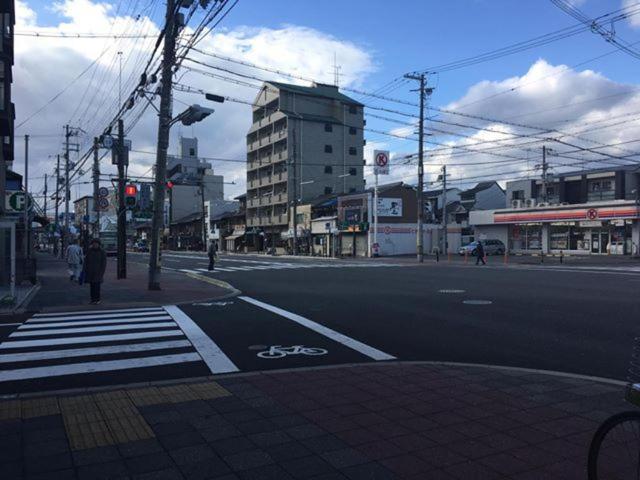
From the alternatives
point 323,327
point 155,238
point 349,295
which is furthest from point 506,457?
point 155,238

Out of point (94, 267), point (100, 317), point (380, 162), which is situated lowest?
point (100, 317)

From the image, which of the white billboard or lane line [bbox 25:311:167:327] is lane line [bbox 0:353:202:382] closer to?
lane line [bbox 25:311:167:327]

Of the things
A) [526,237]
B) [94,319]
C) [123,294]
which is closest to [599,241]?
[526,237]

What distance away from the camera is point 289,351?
846 centimetres

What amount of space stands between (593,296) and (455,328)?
24.5 ft

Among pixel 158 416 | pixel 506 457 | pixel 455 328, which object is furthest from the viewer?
pixel 455 328

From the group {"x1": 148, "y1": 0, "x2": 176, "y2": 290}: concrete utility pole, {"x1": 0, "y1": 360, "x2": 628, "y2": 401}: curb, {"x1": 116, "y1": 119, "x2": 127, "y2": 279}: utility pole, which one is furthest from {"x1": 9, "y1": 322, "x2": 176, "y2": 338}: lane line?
{"x1": 116, "y1": 119, "x2": 127, "y2": 279}: utility pole

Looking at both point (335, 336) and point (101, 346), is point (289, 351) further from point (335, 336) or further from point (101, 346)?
point (101, 346)

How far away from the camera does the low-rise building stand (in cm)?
4509

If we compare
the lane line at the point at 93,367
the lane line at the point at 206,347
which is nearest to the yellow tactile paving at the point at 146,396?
the lane line at the point at 206,347

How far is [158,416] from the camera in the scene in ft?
17.2

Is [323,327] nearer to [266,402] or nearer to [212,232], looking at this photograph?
[266,402]

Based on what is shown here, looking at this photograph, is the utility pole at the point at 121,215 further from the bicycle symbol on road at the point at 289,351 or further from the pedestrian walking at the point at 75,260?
the bicycle symbol on road at the point at 289,351

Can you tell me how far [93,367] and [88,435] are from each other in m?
2.97
